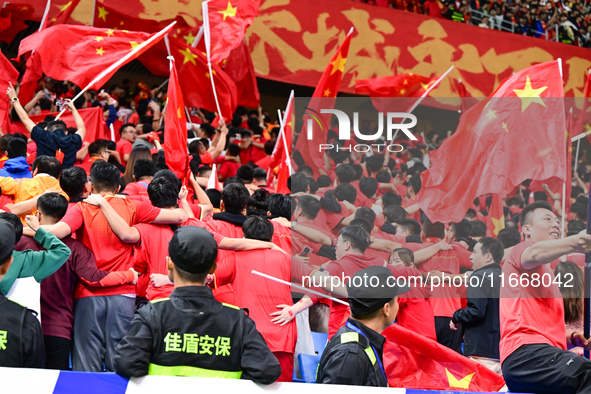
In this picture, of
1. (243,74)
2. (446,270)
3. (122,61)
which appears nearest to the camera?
(446,270)

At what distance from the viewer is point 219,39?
9.55m

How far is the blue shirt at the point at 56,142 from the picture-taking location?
6844 millimetres

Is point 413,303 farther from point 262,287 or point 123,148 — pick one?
point 123,148

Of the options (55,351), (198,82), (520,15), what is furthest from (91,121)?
(520,15)

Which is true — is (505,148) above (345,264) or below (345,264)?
above

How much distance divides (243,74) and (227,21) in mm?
1761

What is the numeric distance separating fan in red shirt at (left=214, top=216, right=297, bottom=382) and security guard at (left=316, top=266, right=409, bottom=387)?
1304mm

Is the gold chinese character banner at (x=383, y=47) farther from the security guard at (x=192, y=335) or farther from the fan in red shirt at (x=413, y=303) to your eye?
the security guard at (x=192, y=335)

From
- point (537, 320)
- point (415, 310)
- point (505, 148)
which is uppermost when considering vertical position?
point (505, 148)

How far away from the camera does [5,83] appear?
7766 millimetres

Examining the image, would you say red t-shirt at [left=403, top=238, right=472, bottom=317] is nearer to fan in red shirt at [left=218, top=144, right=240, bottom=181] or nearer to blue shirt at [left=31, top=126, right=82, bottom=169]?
blue shirt at [left=31, top=126, right=82, bottom=169]

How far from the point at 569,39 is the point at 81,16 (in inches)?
566

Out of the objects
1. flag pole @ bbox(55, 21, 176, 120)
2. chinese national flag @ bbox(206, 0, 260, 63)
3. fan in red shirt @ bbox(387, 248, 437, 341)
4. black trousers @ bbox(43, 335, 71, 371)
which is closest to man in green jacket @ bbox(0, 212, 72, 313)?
black trousers @ bbox(43, 335, 71, 371)

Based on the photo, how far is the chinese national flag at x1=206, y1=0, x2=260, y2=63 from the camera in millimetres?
9477
